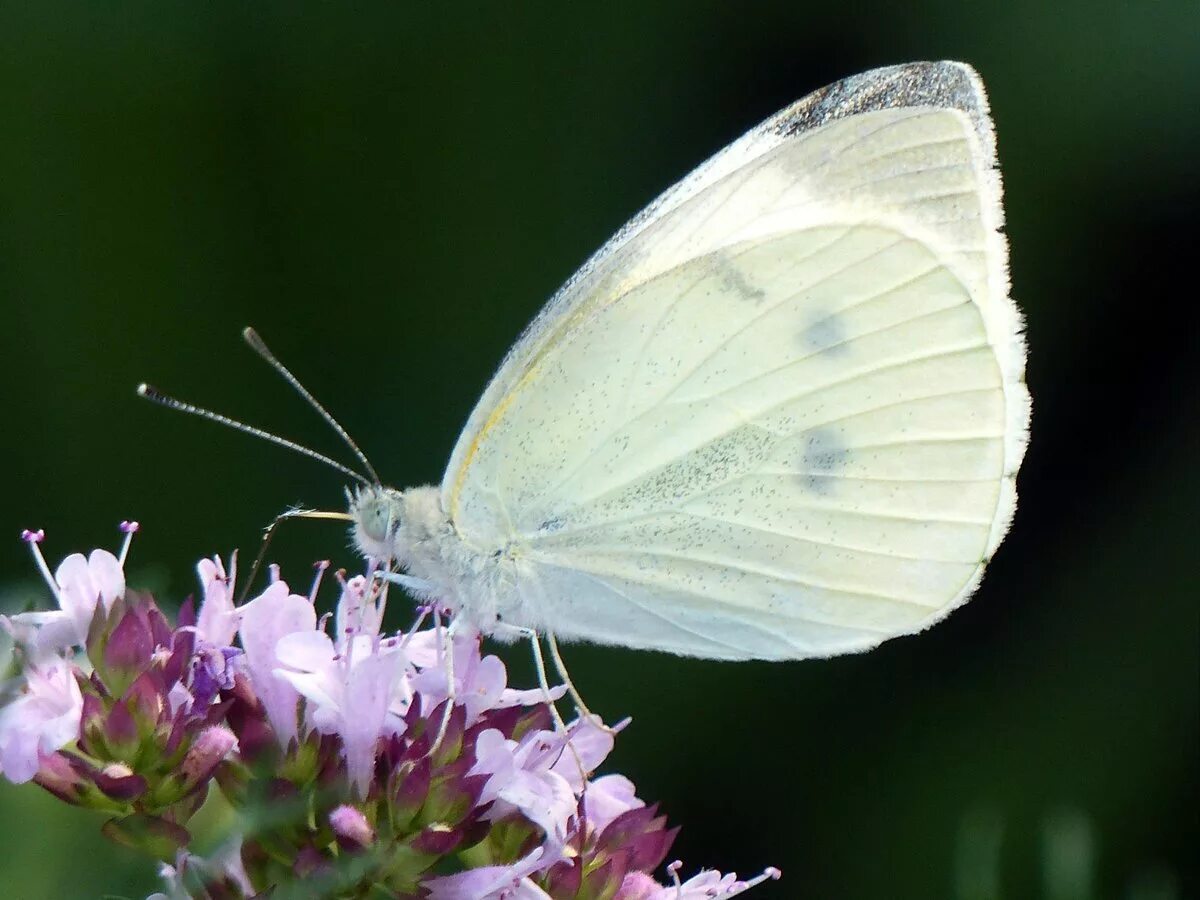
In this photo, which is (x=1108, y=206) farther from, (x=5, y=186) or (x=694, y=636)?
(x=5, y=186)

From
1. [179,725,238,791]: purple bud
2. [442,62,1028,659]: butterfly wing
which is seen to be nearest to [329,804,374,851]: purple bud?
[179,725,238,791]: purple bud

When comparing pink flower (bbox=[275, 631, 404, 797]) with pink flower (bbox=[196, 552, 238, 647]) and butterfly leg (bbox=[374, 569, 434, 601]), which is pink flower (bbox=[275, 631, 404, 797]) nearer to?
pink flower (bbox=[196, 552, 238, 647])

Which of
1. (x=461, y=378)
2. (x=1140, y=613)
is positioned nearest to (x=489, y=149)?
(x=461, y=378)

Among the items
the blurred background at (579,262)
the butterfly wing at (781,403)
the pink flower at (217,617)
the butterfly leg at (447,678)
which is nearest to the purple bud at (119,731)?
the pink flower at (217,617)

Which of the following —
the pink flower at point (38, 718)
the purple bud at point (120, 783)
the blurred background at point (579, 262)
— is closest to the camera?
the pink flower at point (38, 718)

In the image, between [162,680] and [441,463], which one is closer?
[162,680]

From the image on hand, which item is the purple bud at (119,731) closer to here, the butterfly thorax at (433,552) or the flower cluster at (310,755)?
the flower cluster at (310,755)
